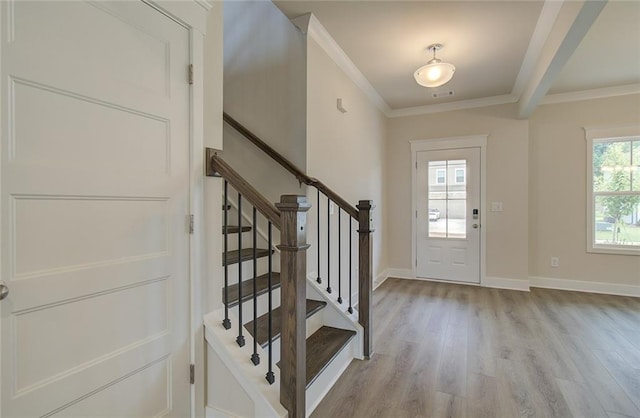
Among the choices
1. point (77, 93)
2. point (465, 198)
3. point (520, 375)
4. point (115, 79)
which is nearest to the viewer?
point (77, 93)

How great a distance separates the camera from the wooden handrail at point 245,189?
58.7 inches

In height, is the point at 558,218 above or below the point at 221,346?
above

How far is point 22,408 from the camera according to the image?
3.38 ft

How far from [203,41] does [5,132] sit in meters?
0.99

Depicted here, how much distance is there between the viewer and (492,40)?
296 centimetres

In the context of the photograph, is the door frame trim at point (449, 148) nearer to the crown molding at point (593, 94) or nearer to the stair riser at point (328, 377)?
the crown molding at point (593, 94)

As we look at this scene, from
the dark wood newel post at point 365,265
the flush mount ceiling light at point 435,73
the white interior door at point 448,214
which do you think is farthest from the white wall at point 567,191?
the dark wood newel post at point 365,265

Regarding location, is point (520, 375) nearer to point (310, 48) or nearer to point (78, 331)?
point (78, 331)

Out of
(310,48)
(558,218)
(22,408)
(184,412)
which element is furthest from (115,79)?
(558,218)

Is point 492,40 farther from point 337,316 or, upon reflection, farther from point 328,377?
point 328,377

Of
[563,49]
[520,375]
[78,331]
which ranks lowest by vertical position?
[520,375]

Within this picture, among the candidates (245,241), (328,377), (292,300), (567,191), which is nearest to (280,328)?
(292,300)

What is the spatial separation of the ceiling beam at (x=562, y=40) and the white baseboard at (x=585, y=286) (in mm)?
2484

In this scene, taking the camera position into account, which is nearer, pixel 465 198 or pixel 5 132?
pixel 5 132
